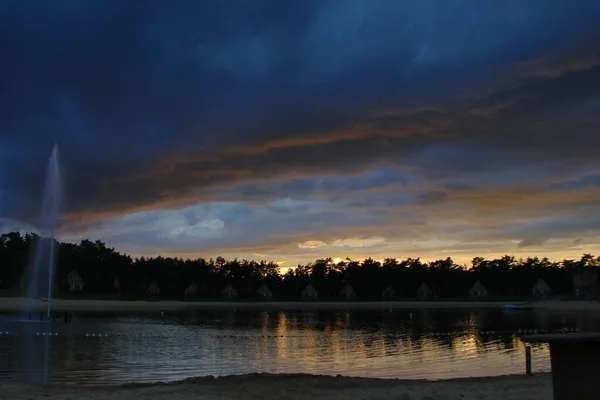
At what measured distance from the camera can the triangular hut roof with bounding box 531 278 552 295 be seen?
168 meters

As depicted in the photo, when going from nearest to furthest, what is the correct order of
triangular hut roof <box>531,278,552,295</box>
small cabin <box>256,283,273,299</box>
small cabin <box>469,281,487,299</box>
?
triangular hut roof <box>531,278,552,295</box>, small cabin <box>469,281,487,299</box>, small cabin <box>256,283,273,299</box>

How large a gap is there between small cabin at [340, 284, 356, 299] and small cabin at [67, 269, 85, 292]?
3096 inches

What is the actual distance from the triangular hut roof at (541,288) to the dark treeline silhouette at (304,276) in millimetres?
420

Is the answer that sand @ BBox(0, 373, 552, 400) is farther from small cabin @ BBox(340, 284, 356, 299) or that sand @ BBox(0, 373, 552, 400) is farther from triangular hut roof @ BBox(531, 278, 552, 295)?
triangular hut roof @ BBox(531, 278, 552, 295)

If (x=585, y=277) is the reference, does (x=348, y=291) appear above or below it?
below

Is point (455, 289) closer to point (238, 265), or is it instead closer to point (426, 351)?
point (238, 265)

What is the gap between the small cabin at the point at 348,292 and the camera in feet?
589

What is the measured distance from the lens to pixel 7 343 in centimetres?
3803

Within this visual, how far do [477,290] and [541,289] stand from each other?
1846cm

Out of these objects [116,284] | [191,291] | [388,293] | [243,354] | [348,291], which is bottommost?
[388,293]

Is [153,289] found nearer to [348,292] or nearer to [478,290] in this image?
[348,292]

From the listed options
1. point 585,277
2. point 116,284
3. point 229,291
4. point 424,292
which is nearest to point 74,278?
point 116,284

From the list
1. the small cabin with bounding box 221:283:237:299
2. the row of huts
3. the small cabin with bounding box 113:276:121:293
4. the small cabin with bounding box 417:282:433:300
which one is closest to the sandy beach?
the row of huts

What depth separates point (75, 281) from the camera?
493 feet
